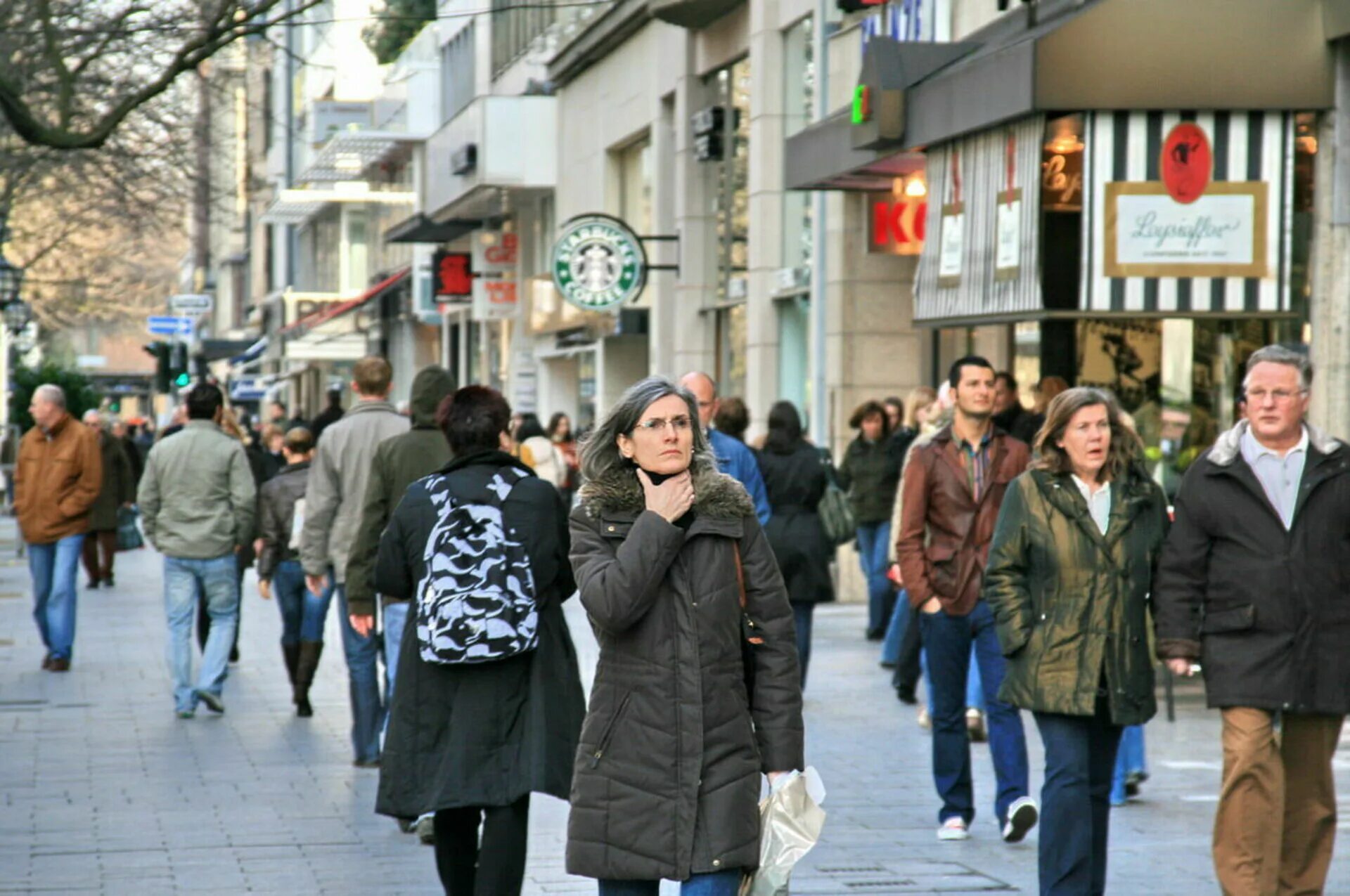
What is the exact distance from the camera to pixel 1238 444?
7000 mm

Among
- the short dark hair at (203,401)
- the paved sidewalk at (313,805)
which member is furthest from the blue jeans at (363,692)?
the short dark hair at (203,401)

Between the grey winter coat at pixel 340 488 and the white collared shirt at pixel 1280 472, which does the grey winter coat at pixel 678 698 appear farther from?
the grey winter coat at pixel 340 488

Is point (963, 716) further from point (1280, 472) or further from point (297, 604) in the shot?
point (297, 604)

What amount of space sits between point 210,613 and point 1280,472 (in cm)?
732

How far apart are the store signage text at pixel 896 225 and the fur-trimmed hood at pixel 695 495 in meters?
14.5

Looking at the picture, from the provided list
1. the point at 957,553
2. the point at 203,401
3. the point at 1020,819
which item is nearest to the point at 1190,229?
the point at 957,553

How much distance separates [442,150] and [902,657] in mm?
24935

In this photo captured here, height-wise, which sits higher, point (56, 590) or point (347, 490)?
point (347, 490)

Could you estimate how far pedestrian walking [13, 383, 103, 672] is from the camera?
14.8m

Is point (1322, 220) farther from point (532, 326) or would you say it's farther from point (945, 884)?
point (532, 326)

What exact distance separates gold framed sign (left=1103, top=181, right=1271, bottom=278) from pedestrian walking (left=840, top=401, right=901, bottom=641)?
3.31 metres

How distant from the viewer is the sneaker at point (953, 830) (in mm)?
8742

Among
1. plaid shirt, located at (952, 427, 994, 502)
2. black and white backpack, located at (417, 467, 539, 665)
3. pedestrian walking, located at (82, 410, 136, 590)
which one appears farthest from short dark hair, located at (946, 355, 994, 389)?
pedestrian walking, located at (82, 410, 136, 590)

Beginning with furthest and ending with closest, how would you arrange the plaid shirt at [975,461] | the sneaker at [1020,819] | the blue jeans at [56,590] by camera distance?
the blue jeans at [56,590] → the plaid shirt at [975,461] → the sneaker at [1020,819]
